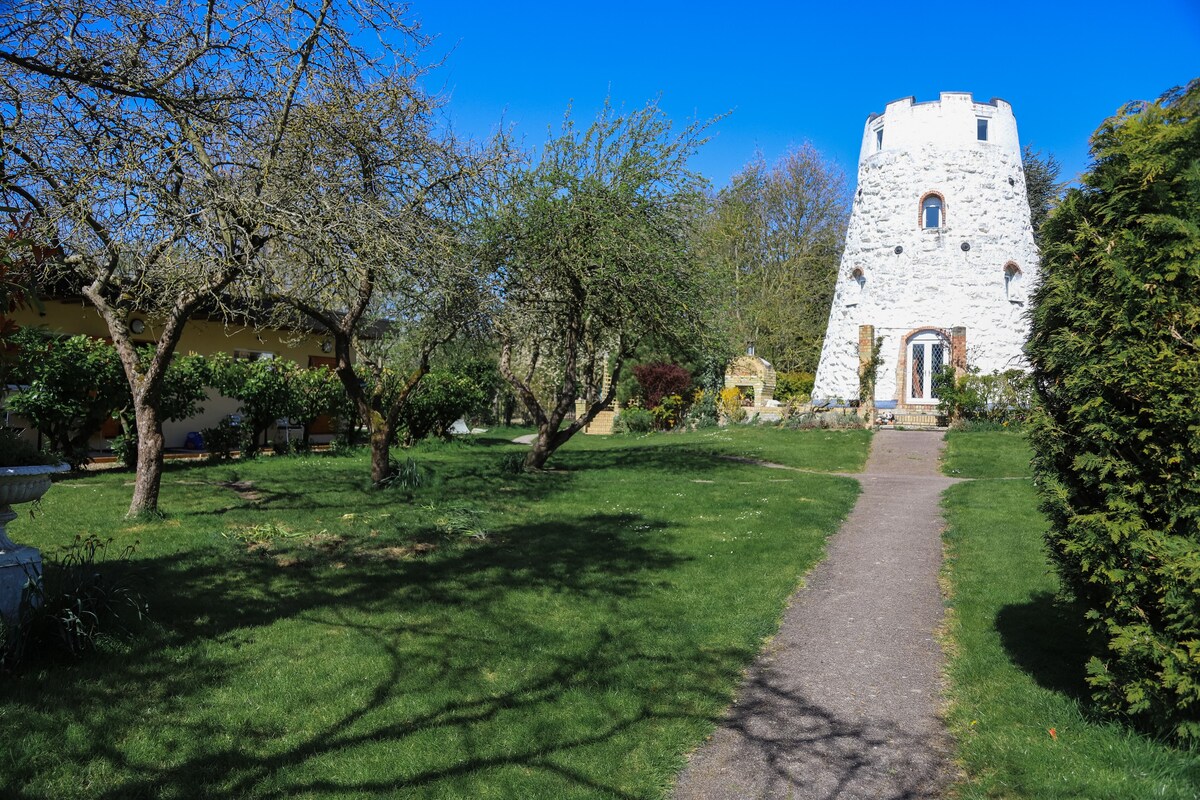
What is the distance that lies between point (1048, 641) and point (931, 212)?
78.2 feet

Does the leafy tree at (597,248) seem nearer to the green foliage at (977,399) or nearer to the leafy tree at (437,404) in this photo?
the leafy tree at (437,404)

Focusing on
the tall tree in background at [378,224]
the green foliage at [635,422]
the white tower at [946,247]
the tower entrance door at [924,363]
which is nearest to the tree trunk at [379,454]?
the tall tree in background at [378,224]

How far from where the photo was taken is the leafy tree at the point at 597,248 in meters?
12.9

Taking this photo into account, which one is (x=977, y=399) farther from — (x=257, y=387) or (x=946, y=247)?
(x=257, y=387)

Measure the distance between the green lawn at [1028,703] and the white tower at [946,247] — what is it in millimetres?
18445

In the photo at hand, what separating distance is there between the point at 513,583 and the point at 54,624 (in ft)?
11.1

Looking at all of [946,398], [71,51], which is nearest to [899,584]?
[71,51]

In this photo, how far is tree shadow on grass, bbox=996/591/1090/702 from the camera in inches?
200

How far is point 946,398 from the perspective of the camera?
76.5 feet

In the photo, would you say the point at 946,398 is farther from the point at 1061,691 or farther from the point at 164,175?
the point at 164,175

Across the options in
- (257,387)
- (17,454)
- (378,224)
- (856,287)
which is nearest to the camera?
(17,454)

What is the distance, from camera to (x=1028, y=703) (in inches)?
188

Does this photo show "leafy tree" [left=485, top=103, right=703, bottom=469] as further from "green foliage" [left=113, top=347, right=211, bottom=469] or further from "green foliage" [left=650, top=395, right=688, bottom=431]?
→ "green foliage" [left=650, top=395, right=688, bottom=431]

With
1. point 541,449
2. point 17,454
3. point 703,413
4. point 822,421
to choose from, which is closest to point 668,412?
point 703,413
